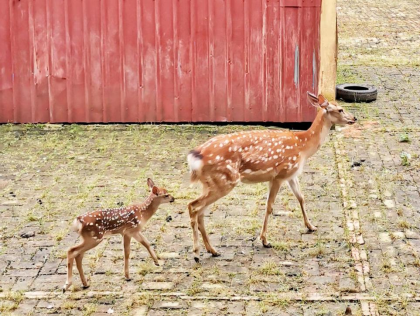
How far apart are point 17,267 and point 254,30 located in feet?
22.7

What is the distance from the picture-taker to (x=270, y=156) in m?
9.27

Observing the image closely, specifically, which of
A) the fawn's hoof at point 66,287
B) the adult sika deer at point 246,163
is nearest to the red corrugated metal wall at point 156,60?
the adult sika deer at point 246,163

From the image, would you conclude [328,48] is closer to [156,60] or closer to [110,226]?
[156,60]

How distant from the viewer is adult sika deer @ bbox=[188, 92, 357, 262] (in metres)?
9.01

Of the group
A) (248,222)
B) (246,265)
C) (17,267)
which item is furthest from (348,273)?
(17,267)

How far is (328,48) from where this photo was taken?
14.0 meters

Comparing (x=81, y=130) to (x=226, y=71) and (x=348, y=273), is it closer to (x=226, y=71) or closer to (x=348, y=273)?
(x=226, y=71)

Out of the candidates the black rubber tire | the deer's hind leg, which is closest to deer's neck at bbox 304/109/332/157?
the deer's hind leg

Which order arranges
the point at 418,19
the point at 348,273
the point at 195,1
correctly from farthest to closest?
the point at 418,19, the point at 195,1, the point at 348,273

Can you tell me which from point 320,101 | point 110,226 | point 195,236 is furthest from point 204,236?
point 320,101

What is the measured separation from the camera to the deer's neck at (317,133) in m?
9.69

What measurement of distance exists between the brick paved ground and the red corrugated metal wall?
47cm

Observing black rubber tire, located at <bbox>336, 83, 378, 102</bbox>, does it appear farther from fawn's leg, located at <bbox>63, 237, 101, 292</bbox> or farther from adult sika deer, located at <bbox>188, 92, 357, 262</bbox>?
fawn's leg, located at <bbox>63, 237, 101, 292</bbox>

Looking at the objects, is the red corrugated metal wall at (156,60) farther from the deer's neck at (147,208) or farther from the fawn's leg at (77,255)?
the fawn's leg at (77,255)
